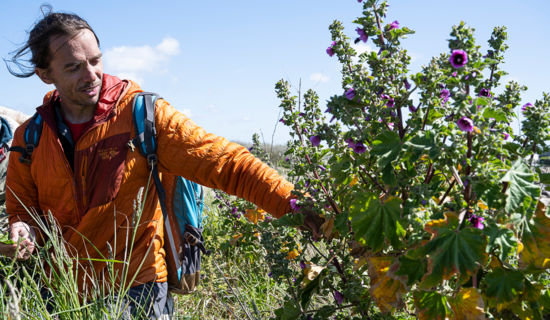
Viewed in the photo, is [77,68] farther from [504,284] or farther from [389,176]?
[504,284]

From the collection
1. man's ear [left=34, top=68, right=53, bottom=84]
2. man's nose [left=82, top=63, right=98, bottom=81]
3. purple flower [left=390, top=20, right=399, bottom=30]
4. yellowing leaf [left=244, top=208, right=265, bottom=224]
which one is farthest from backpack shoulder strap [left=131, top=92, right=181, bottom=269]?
purple flower [left=390, top=20, right=399, bottom=30]

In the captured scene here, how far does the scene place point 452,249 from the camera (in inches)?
54.9

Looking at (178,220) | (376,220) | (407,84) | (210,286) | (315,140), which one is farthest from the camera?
(210,286)

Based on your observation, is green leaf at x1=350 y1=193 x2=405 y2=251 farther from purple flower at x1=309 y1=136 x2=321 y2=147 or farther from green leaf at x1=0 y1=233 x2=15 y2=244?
green leaf at x1=0 y1=233 x2=15 y2=244

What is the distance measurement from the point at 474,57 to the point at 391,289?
29.4 inches

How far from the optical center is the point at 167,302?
9.78ft

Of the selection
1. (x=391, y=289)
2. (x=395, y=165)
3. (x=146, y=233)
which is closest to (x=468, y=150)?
(x=395, y=165)

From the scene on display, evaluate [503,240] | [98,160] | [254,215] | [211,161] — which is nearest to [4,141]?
[98,160]

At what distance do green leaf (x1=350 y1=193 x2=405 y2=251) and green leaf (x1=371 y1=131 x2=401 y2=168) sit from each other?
17cm

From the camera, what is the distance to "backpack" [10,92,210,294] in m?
2.81

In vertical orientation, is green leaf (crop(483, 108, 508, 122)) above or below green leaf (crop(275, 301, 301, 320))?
above

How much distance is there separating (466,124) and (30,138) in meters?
2.43

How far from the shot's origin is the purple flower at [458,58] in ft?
4.41

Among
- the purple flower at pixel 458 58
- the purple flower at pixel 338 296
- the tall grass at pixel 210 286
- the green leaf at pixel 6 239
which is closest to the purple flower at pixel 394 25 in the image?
the purple flower at pixel 458 58
